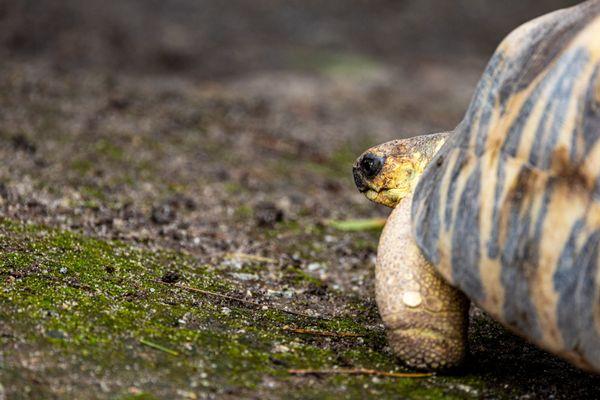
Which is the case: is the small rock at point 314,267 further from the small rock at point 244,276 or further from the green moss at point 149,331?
the green moss at point 149,331

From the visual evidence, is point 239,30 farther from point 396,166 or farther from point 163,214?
point 396,166

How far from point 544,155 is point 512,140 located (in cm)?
10

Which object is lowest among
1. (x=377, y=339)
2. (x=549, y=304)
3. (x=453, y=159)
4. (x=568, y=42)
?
(x=377, y=339)

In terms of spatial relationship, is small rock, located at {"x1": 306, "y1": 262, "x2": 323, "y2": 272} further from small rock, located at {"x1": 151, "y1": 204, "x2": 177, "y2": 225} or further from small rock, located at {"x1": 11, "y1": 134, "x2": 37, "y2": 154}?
Result: small rock, located at {"x1": 11, "y1": 134, "x2": 37, "y2": 154}

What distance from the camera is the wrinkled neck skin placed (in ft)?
6.99

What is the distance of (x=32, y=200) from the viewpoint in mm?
3387

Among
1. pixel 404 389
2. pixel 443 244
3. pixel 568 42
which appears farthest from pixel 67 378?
pixel 568 42

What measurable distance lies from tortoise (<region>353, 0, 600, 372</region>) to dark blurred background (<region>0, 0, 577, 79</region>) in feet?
18.6

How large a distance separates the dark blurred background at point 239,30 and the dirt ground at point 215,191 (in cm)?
2

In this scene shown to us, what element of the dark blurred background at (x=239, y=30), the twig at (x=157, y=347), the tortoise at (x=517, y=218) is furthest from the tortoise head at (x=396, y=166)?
the dark blurred background at (x=239, y=30)

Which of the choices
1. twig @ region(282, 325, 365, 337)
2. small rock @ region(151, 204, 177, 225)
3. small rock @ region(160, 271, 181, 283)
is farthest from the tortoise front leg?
small rock @ region(151, 204, 177, 225)

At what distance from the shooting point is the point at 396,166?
2.54 metres

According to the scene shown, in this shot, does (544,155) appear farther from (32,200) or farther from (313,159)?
(313,159)

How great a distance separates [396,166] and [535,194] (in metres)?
0.73
